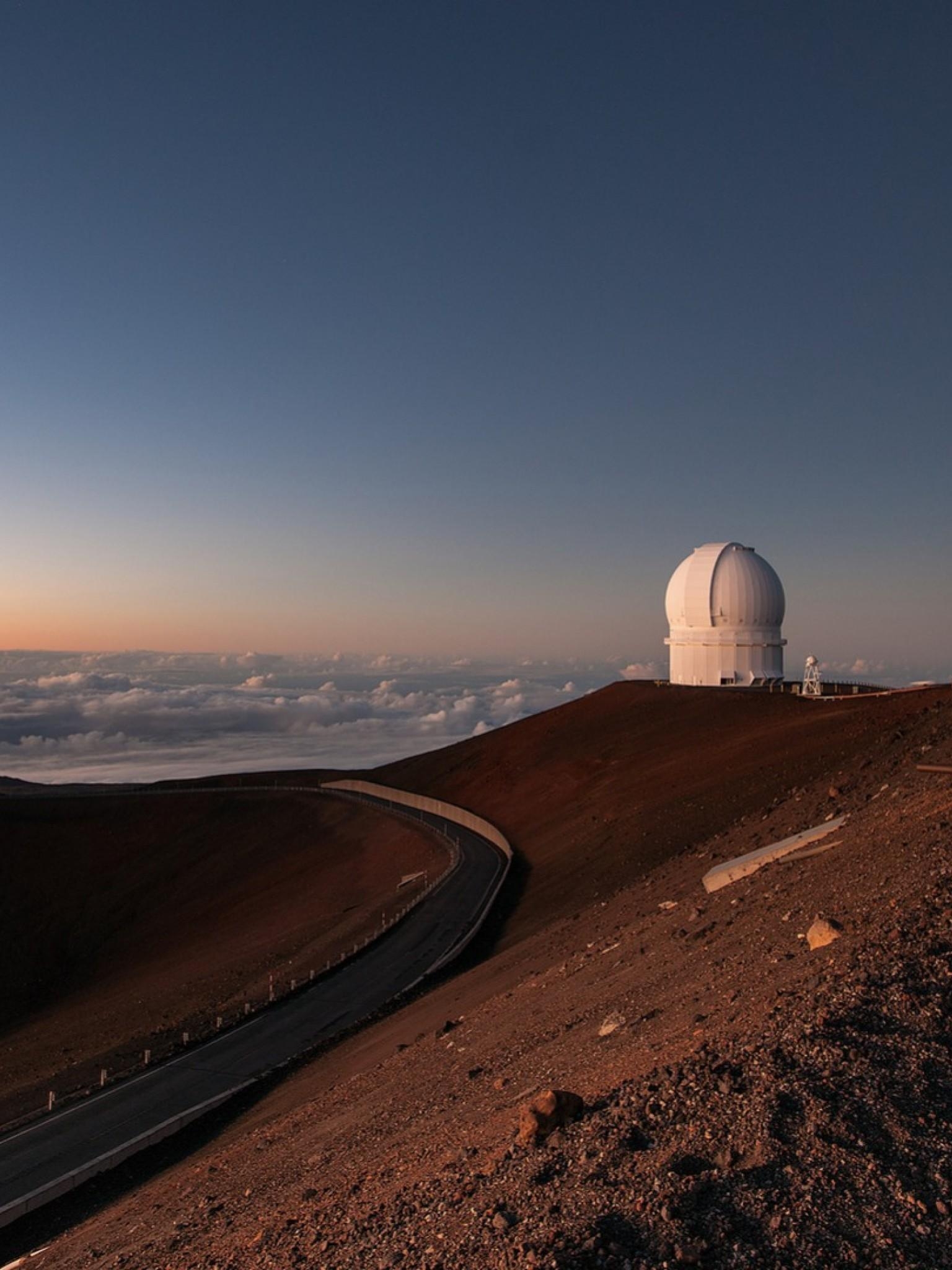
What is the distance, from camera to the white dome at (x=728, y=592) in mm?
59500

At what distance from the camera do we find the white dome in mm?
59500

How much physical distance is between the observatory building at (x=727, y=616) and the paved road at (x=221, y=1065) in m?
35.8

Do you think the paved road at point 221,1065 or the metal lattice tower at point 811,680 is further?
the metal lattice tower at point 811,680

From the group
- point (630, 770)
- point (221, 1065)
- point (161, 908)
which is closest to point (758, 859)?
point (221, 1065)

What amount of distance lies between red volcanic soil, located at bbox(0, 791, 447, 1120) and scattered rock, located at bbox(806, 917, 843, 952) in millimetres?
15448

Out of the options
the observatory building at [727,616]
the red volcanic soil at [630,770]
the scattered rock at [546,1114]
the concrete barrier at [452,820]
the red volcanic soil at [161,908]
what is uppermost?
the observatory building at [727,616]

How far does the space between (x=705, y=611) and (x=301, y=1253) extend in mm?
56252

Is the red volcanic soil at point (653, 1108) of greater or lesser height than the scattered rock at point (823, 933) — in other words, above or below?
below

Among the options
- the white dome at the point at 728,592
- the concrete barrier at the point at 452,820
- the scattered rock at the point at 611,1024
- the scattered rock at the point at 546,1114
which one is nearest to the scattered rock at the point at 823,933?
the scattered rock at the point at 611,1024

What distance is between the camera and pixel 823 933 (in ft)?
32.6

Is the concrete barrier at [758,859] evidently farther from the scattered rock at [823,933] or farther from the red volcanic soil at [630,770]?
the scattered rock at [823,933]

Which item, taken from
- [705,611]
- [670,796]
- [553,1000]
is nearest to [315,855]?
[670,796]

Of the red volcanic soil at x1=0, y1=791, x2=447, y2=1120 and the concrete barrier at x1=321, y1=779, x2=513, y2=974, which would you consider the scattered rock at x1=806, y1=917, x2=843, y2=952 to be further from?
the red volcanic soil at x1=0, y1=791, x2=447, y2=1120

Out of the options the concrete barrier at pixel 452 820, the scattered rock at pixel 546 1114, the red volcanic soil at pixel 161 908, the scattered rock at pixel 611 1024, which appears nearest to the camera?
the scattered rock at pixel 546 1114
